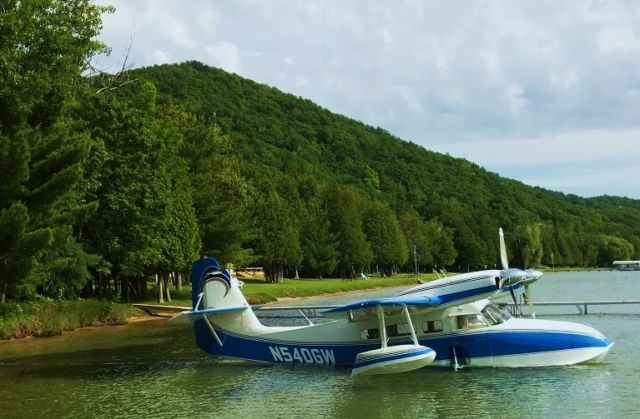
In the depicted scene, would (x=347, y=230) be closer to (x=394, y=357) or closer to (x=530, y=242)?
(x=530, y=242)

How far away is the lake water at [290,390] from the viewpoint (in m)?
16.3

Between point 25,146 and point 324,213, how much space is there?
73566 mm

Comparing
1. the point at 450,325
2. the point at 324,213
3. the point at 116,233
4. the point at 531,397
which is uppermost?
the point at 324,213

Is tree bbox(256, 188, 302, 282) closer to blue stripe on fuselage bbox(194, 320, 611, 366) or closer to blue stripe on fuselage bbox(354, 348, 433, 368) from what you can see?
blue stripe on fuselage bbox(194, 320, 611, 366)

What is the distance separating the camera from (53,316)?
36.3 m

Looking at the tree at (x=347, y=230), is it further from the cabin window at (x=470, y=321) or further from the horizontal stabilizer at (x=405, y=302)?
the horizontal stabilizer at (x=405, y=302)

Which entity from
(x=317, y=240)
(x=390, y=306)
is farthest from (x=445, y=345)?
(x=317, y=240)

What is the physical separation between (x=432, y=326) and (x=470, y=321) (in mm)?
1169

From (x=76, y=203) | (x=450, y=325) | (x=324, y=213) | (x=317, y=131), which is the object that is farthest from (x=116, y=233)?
(x=317, y=131)

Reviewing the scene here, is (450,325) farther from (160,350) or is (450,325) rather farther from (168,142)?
(168,142)

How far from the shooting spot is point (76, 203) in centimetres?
3725

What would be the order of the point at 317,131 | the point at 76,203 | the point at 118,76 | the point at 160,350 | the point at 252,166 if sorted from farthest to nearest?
1. the point at 317,131
2. the point at 252,166
3. the point at 118,76
4. the point at 76,203
5. the point at 160,350

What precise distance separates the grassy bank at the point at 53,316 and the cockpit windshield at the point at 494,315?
2250 centimetres

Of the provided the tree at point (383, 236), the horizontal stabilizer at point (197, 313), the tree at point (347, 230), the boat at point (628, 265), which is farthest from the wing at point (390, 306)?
the boat at point (628, 265)
